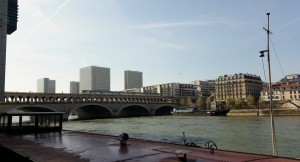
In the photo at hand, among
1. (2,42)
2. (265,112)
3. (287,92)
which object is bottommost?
(265,112)

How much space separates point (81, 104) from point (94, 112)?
22.1m

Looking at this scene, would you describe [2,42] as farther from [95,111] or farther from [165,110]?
[165,110]

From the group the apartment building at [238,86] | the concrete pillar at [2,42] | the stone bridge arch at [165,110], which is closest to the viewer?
the concrete pillar at [2,42]

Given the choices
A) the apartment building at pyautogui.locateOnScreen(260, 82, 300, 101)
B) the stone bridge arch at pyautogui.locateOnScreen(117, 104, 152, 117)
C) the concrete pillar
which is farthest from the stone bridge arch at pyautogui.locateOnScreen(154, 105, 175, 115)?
the concrete pillar

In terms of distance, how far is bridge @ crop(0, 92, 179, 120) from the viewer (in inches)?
3627

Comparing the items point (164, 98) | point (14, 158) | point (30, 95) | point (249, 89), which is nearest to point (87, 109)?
point (30, 95)

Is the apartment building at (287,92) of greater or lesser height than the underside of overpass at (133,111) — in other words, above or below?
above

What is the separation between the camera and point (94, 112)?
422 ft

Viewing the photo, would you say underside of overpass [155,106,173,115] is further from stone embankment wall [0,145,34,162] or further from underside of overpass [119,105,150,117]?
stone embankment wall [0,145,34,162]

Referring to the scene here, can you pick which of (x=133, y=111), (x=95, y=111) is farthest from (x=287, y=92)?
(x=95, y=111)

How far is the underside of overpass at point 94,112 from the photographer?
121 meters

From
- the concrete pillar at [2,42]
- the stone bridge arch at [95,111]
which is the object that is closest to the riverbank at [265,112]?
the stone bridge arch at [95,111]

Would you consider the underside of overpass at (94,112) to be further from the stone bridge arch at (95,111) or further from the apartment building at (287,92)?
the apartment building at (287,92)

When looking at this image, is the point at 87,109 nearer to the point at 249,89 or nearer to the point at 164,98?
the point at 164,98
